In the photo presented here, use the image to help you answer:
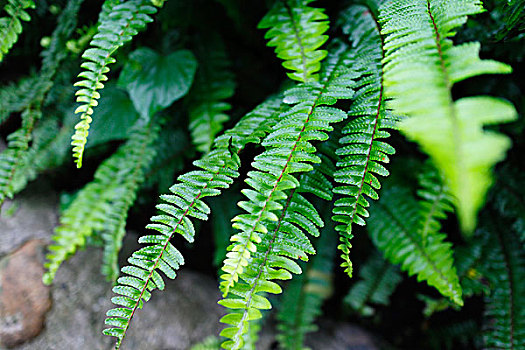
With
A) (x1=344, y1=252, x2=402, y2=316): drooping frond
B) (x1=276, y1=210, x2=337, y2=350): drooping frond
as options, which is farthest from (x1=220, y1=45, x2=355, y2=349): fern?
(x1=344, y1=252, x2=402, y2=316): drooping frond

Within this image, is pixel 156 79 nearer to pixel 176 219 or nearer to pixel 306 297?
pixel 176 219

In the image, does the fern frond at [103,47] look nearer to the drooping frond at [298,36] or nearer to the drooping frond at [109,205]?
the drooping frond at [109,205]

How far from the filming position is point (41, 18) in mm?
1783

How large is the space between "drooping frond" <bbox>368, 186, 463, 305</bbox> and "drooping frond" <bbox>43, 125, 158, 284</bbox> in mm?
1106

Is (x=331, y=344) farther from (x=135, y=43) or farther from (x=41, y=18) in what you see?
(x=41, y=18)

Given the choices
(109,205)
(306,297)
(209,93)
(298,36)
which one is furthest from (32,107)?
(306,297)

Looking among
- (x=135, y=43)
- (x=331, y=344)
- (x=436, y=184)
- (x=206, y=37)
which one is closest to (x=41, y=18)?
(x=135, y=43)

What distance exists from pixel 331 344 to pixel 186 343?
85cm

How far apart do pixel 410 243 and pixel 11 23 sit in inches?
70.8

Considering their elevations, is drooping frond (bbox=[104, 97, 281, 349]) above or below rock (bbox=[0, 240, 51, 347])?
above

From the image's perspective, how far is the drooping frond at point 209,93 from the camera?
4.67ft

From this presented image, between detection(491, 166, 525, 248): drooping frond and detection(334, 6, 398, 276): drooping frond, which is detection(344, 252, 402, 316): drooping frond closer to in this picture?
detection(491, 166, 525, 248): drooping frond

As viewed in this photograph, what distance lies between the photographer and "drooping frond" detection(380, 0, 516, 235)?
1.46 ft

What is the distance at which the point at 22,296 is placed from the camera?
4.73 feet
